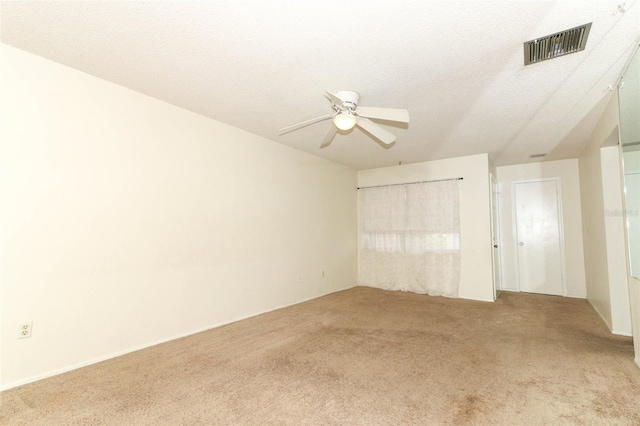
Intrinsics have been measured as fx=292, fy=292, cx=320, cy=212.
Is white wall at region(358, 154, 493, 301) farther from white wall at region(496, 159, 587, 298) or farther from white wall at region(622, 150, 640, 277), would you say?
white wall at region(622, 150, 640, 277)

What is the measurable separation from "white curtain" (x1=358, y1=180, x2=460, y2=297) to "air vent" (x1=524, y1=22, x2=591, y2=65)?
3031 millimetres

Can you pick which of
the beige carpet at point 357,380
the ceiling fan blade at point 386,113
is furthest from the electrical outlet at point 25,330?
the ceiling fan blade at point 386,113

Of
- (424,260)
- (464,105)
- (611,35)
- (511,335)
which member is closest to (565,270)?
(424,260)

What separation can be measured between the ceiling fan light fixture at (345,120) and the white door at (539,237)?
4.55 m

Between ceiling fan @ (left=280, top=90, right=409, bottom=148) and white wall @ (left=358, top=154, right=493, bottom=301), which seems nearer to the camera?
ceiling fan @ (left=280, top=90, right=409, bottom=148)

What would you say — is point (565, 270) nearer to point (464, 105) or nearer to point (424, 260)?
point (424, 260)

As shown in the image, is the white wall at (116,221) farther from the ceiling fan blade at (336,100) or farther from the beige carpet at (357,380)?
the ceiling fan blade at (336,100)

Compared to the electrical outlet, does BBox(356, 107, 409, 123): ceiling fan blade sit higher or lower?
higher

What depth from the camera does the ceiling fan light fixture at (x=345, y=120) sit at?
2.49m

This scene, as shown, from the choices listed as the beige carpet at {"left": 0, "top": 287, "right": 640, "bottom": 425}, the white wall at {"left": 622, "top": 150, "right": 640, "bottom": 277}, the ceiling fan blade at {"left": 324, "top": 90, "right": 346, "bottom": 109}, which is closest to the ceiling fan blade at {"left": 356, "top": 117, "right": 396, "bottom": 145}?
the ceiling fan blade at {"left": 324, "top": 90, "right": 346, "bottom": 109}

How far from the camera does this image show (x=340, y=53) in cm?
214

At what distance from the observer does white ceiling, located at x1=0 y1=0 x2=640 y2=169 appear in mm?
1751

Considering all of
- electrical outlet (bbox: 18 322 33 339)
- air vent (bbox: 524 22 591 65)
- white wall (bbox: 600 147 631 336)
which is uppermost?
air vent (bbox: 524 22 591 65)

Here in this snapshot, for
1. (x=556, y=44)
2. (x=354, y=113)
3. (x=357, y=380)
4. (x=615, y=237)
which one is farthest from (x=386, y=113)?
(x=615, y=237)
